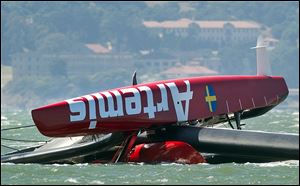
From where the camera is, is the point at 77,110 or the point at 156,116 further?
the point at 156,116

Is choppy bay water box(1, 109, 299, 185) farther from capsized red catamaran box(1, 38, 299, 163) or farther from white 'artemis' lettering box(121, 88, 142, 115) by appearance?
white 'artemis' lettering box(121, 88, 142, 115)

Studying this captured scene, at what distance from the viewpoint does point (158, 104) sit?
3006 centimetres

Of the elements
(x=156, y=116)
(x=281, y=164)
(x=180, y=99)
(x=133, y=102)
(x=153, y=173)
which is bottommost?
(x=281, y=164)

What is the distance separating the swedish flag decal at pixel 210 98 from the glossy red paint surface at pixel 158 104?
26 millimetres

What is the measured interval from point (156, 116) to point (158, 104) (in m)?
0.26

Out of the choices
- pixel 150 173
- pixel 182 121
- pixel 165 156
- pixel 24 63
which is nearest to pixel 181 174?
pixel 150 173

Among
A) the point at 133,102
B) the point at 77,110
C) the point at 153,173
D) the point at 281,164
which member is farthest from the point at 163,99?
the point at 153,173

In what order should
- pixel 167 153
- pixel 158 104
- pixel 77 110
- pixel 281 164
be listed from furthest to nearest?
1. pixel 158 104
2. pixel 167 153
3. pixel 77 110
4. pixel 281 164

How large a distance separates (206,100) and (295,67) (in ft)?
461

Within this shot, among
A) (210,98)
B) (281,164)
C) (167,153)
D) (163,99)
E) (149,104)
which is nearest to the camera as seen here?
(281,164)

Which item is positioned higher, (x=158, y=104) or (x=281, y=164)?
(x=158, y=104)

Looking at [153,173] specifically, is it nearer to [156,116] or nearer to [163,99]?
[156,116]

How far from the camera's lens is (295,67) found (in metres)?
171

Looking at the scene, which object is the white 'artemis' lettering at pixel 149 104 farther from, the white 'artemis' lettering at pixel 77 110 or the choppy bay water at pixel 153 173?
the choppy bay water at pixel 153 173
